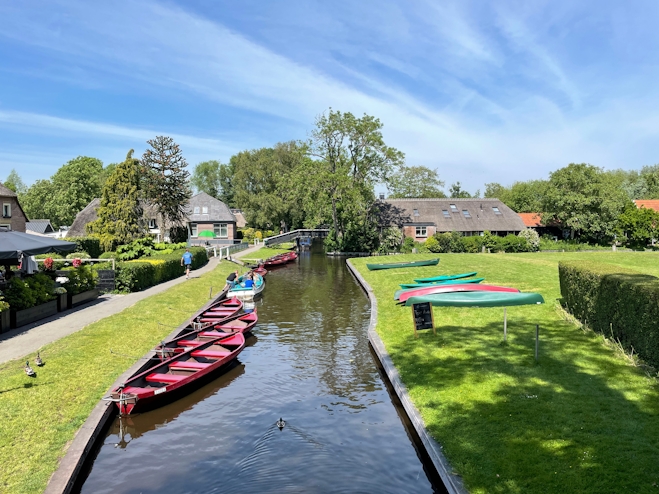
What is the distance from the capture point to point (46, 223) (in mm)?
73312

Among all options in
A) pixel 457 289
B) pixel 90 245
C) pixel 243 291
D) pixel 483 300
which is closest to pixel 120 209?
pixel 90 245

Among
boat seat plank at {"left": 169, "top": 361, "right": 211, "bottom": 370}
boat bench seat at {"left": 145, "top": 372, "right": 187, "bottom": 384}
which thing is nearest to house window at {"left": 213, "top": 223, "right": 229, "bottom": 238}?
boat seat plank at {"left": 169, "top": 361, "right": 211, "bottom": 370}

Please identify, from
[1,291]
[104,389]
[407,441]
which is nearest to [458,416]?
[407,441]

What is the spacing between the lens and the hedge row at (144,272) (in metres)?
25.7

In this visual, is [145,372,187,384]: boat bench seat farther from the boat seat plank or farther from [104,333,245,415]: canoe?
the boat seat plank

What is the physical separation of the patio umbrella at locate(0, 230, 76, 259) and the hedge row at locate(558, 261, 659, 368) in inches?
731

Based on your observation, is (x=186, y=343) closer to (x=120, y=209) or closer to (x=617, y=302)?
(x=617, y=302)

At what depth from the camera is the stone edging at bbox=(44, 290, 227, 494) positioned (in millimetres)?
8297

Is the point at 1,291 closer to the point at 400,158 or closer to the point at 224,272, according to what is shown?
the point at 224,272

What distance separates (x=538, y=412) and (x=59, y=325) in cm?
1566

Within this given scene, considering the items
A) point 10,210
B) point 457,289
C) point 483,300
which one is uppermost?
point 10,210

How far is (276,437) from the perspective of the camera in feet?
36.5

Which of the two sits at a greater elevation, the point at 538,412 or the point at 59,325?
the point at 59,325

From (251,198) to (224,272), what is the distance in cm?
5090
